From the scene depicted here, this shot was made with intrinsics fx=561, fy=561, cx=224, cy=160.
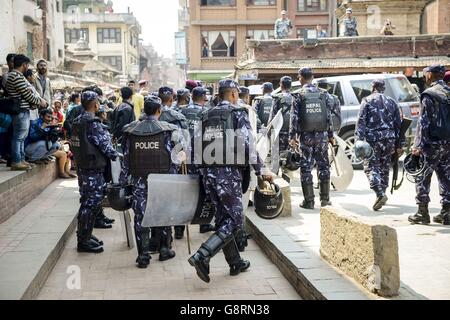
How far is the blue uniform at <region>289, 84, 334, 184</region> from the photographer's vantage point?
8.42 meters

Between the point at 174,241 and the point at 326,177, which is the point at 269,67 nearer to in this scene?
the point at 326,177

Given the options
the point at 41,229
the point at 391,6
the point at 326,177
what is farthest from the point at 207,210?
the point at 391,6

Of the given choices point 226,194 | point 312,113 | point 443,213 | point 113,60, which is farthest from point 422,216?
point 113,60

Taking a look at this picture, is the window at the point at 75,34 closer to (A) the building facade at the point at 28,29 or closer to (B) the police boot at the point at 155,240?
(A) the building facade at the point at 28,29

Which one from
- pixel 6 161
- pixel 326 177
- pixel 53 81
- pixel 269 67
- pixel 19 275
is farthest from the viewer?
pixel 53 81

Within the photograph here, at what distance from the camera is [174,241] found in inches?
292

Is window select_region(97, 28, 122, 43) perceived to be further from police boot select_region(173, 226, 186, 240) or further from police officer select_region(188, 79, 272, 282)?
police officer select_region(188, 79, 272, 282)

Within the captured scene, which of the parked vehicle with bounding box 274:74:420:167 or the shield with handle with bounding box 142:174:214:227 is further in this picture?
the parked vehicle with bounding box 274:74:420:167

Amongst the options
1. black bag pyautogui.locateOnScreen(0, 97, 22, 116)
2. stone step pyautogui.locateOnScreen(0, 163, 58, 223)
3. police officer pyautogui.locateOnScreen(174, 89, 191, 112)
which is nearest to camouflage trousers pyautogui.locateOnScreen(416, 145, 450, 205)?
police officer pyautogui.locateOnScreen(174, 89, 191, 112)

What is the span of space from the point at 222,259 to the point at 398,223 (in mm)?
2447

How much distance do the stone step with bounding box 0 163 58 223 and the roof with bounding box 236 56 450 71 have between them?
1187 centimetres

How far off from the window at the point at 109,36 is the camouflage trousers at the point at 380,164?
199 feet

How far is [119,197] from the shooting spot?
612 cm

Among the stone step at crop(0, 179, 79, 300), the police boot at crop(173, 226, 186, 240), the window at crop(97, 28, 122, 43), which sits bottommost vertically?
the police boot at crop(173, 226, 186, 240)
